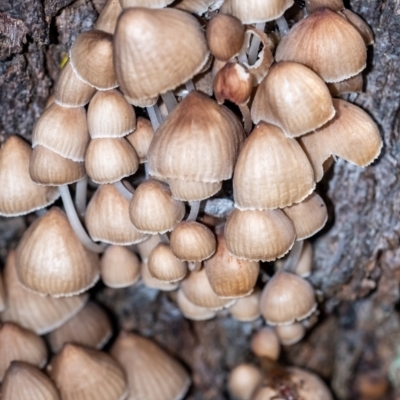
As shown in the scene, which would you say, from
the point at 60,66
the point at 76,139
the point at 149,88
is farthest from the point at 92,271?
the point at 149,88

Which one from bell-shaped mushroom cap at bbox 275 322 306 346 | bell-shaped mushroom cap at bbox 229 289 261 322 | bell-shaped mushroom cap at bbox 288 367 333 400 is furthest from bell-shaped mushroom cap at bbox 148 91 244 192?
bell-shaped mushroom cap at bbox 288 367 333 400

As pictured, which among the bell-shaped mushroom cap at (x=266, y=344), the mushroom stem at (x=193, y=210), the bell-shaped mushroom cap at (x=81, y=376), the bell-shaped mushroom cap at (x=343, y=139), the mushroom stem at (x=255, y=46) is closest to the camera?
the mushroom stem at (x=255, y=46)

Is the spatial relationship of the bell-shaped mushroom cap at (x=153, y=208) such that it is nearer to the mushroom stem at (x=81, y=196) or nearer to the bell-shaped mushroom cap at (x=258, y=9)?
the mushroom stem at (x=81, y=196)

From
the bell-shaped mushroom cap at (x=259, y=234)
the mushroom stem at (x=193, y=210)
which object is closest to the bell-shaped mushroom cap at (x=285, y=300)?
the bell-shaped mushroom cap at (x=259, y=234)

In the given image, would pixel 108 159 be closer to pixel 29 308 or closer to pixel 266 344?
pixel 29 308

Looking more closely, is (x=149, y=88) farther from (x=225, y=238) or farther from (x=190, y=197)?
(x=225, y=238)

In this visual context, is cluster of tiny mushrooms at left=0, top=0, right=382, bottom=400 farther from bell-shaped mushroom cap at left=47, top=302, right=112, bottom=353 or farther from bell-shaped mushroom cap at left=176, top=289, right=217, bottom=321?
bell-shaped mushroom cap at left=47, top=302, right=112, bottom=353

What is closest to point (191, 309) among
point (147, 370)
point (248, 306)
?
point (248, 306)
